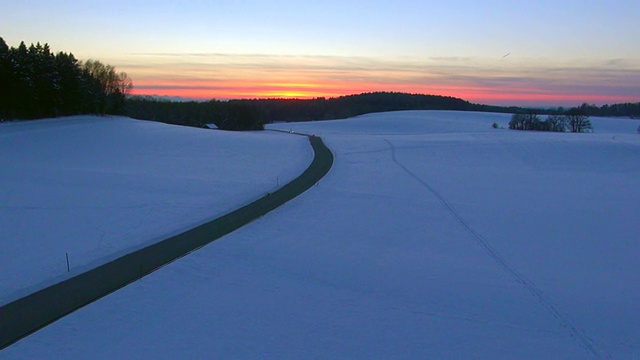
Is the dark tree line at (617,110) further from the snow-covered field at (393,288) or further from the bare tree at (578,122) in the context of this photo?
the snow-covered field at (393,288)

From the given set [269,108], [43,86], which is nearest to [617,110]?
[269,108]

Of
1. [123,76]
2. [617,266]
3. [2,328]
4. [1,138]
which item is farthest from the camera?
[123,76]

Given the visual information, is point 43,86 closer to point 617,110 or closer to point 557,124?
point 557,124

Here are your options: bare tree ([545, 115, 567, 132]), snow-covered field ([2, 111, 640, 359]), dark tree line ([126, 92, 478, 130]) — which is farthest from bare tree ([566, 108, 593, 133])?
snow-covered field ([2, 111, 640, 359])

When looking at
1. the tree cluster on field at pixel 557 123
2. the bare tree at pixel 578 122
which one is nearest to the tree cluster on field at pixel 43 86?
the tree cluster on field at pixel 557 123

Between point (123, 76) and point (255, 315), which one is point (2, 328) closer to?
point (255, 315)

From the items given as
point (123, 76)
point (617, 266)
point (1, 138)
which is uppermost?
point (123, 76)

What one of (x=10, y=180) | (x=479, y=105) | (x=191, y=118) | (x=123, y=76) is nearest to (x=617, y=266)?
(x=10, y=180)

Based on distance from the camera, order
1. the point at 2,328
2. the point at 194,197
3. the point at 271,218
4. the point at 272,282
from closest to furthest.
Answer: the point at 2,328 < the point at 272,282 < the point at 271,218 < the point at 194,197
